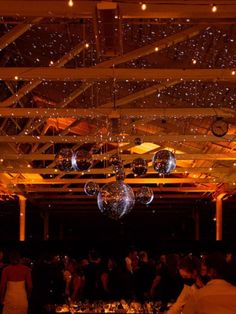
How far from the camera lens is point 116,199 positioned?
712 centimetres

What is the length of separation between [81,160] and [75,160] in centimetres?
9

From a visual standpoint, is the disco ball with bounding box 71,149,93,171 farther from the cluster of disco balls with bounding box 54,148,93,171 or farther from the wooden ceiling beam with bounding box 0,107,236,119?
the wooden ceiling beam with bounding box 0,107,236,119

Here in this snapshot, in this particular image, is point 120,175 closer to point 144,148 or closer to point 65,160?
point 65,160

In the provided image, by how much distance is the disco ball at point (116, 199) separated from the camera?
281 inches

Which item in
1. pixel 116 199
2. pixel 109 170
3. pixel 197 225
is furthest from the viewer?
pixel 197 225

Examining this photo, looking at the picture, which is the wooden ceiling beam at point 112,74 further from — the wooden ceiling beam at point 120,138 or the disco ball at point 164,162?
the wooden ceiling beam at point 120,138

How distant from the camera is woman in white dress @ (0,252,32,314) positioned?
25.1 ft

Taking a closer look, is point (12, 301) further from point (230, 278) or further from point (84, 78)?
point (230, 278)

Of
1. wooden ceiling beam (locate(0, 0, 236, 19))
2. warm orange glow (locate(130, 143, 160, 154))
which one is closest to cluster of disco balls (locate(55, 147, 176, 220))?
wooden ceiling beam (locate(0, 0, 236, 19))

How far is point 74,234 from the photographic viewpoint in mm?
27812

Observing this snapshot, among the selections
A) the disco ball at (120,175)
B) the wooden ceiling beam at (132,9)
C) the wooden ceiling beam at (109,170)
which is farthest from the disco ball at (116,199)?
the wooden ceiling beam at (109,170)

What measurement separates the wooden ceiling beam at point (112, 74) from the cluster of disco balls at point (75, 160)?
1.02 meters

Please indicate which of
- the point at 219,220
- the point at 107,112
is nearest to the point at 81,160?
the point at 107,112

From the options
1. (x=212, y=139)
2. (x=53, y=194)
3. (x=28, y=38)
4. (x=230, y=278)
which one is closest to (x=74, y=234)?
(x=53, y=194)
